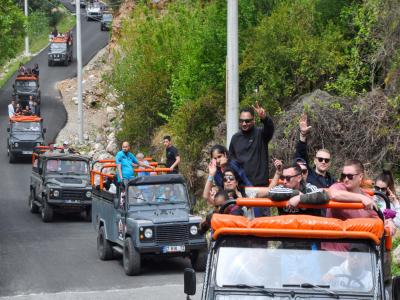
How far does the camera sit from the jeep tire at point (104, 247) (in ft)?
63.8

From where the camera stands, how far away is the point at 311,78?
24.8 meters

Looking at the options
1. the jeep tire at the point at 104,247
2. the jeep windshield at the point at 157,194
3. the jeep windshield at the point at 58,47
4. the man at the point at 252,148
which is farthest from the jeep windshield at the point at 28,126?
the man at the point at 252,148

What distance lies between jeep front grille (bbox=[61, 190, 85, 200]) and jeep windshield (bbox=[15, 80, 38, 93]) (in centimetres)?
2741

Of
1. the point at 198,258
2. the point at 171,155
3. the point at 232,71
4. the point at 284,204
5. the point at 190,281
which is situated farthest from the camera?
the point at 171,155

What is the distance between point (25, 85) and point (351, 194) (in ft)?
156

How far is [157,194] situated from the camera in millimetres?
18641

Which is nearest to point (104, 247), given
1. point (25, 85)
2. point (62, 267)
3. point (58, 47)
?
point (62, 267)

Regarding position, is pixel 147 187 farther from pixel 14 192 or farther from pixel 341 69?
pixel 14 192

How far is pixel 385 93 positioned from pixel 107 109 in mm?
33188

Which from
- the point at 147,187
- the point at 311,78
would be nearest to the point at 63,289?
the point at 147,187

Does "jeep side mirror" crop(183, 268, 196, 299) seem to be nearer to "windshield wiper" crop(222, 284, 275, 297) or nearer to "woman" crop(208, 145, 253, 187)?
"windshield wiper" crop(222, 284, 275, 297)

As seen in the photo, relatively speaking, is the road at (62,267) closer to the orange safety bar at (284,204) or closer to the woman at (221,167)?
the woman at (221,167)

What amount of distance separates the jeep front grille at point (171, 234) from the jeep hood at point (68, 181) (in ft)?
33.0

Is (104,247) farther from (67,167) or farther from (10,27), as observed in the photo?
(10,27)
